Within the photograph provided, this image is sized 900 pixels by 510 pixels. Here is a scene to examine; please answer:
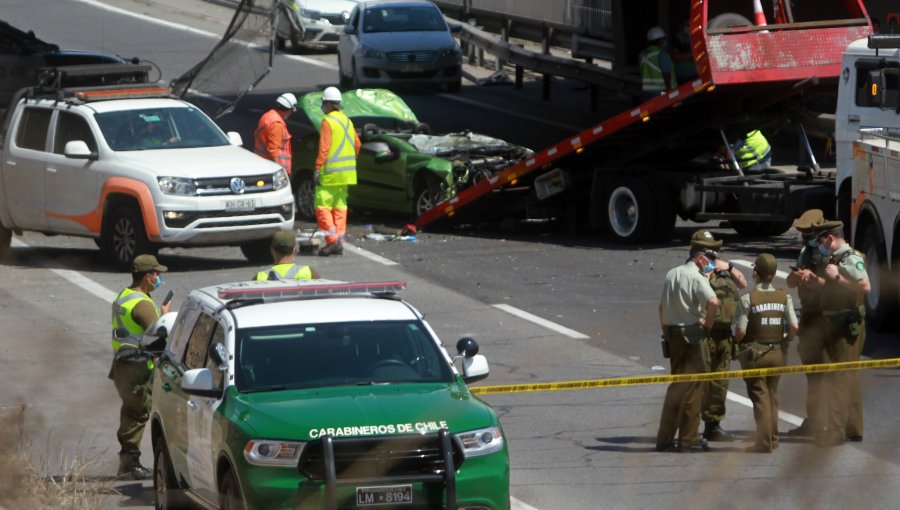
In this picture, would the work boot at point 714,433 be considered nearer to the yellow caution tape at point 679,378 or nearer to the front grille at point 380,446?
the yellow caution tape at point 679,378

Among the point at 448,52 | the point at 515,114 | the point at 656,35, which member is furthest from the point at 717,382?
the point at 448,52

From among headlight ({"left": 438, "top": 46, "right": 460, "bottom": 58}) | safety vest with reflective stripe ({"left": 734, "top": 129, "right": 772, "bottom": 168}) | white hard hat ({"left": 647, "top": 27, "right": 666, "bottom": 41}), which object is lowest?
safety vest with reflective stripe ({"left": 734, "top": 129, "right": 772, "bottom": 168})

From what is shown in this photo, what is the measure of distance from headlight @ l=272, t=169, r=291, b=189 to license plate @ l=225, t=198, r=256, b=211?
0.39m

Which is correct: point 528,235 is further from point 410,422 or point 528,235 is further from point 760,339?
point 410,422

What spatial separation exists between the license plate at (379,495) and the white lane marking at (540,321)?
6789 mm

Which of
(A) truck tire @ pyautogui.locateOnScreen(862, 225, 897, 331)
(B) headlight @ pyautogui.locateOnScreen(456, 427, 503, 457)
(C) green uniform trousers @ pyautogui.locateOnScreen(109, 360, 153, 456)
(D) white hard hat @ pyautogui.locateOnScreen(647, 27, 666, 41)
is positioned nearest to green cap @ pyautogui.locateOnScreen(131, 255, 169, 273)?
(C) green uniform trousers @ pyautogui.locateOnScreen(109, 360, 153, 456)

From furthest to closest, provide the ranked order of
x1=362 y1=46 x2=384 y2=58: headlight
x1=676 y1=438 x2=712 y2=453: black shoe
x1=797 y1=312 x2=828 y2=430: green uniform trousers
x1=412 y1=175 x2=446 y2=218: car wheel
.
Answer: x1=362 y1=46 x2=384 y2=58: headlight → x1=412 y1=175 x2=446 y2=218: car wheel → x1=676 y1=438 x2=712 y2=453: black shoe → x1=797 y1=312 x2=828 y2=430: green uniform trousers

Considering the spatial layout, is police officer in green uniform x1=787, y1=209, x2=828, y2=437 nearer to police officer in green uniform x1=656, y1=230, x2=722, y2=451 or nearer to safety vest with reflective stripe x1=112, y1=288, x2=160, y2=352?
police officer in green uniform x1=656, y1=230, x2=722, y2=451

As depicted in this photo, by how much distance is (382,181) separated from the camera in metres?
20.3

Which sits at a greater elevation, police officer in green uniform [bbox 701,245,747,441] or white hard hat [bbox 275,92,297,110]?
white hard hat [bbox 275,92,297,110]

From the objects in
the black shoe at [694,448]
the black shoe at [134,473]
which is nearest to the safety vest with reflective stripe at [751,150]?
the black shoe at [694,448]

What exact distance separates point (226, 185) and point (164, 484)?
26.9ft

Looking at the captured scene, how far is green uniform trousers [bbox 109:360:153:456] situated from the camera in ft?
32.4

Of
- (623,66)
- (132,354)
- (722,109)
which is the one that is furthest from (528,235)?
(132,354)
